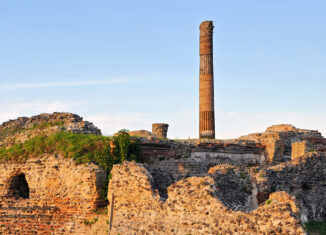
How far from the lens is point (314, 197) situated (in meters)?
13.2

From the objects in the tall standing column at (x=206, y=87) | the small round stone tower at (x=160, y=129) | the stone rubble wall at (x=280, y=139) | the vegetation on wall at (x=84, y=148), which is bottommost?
the vegetation on wall at (x=84, y=148)

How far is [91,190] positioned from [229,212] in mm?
4647

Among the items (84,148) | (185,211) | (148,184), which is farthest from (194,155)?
(185,211)

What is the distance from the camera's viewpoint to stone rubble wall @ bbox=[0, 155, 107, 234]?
12.0m

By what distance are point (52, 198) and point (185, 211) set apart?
5.04 m

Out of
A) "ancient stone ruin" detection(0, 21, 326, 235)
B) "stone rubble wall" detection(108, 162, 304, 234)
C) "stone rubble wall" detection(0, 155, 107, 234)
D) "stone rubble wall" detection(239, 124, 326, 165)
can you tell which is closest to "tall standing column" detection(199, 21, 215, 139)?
"stone rubble wall" detection(239, 124, 326, 165)

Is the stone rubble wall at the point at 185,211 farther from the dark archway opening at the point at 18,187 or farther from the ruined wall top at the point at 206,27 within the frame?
the ruined wall top at the point at 206,27

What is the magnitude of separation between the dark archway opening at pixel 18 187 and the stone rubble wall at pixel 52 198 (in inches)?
2.6

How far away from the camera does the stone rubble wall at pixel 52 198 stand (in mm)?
11953

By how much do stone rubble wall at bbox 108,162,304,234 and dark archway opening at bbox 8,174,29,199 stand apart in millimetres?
4015

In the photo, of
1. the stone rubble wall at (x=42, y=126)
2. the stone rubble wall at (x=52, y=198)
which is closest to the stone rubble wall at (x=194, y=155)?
the stone rubble wall at (x=42, y=126)

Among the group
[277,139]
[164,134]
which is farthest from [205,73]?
[277,139]

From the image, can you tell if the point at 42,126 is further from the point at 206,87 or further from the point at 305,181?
the point at 305,181

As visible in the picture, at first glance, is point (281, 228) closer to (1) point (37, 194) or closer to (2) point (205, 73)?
(1) point (37, 194)
